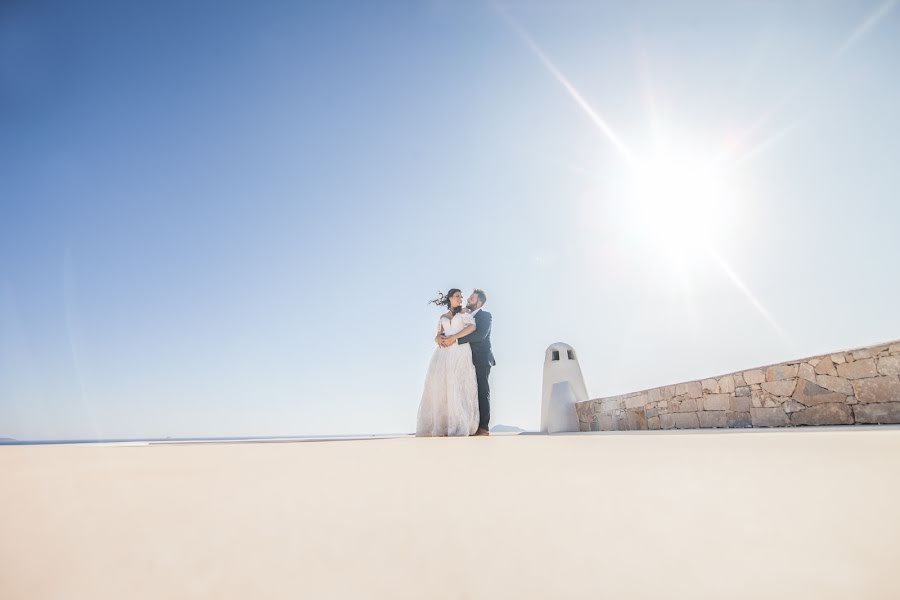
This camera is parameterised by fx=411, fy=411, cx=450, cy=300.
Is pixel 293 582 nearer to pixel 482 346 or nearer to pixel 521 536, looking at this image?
pixel 521 536

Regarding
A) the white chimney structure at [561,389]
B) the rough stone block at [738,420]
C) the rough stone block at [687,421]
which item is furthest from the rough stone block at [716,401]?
the white chimney structure at [561,389]

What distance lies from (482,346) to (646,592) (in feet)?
19.5

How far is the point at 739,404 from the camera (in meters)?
4.83

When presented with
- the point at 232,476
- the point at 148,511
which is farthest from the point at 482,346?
the point at 148,511

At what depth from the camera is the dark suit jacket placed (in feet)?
20.5

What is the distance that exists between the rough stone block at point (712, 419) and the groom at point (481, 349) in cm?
278

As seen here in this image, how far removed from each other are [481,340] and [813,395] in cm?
383

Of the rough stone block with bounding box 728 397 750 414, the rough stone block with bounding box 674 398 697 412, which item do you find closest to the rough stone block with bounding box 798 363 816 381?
the rough stone block with bounding box 728 397 750 414

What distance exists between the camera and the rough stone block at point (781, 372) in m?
4.18

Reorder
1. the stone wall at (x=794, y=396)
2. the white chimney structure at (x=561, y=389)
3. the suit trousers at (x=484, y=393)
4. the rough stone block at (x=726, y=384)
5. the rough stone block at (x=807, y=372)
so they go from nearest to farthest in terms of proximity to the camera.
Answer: the stone wall at (x=794, y=396)
the rough stone block at (x=807, y=372)
the rough stone block at (x=726, y=384)
the suit trousers at (x=484, y=393)
the white chimney structure at (x=561, y=389)

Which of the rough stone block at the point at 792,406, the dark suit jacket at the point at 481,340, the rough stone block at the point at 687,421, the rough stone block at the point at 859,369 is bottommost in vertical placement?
the rough stone block at the point at 687,421

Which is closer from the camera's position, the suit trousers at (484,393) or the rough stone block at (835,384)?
the rough stone block at (835,384)

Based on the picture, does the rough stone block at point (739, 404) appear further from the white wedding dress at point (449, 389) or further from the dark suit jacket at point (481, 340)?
the white wedding dress at point (449, 389)

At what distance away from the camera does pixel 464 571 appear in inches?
19.0
